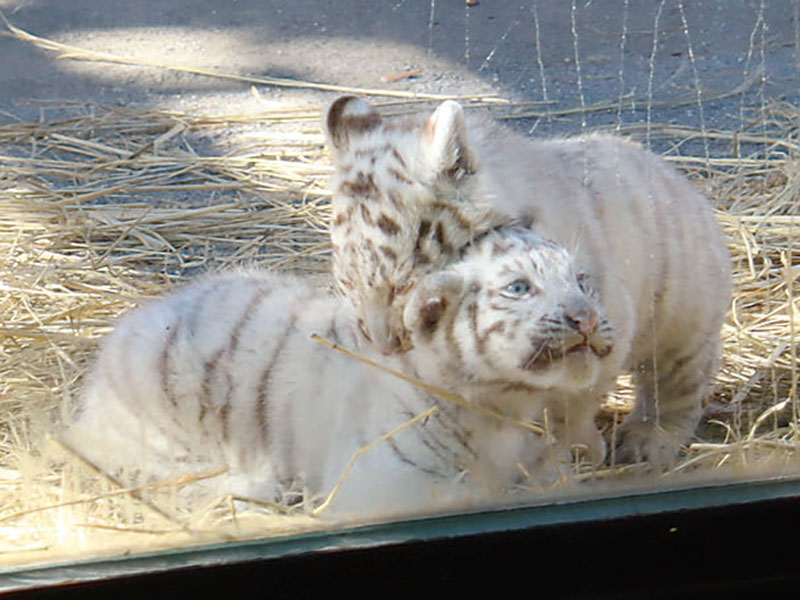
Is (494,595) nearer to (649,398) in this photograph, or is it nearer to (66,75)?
(649,398)

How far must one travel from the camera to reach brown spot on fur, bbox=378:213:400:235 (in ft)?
5.51

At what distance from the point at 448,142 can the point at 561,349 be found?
326mm

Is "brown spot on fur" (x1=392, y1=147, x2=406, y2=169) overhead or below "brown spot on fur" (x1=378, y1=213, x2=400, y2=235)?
overhead

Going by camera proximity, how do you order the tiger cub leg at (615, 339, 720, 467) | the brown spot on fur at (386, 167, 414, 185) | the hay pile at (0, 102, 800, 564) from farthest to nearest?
the hay pile at (0, 102, 800, 564)
the tiger cub leg at (615, 339, 720, 467)
the brown spot on fur at (386, 167, 414, 185)

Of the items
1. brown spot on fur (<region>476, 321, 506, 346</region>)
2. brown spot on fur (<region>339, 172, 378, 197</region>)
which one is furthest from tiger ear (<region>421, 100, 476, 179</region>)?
brown spot on fur (<region>476, 321, 506, 346</region>)

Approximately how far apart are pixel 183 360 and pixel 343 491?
1.75ft

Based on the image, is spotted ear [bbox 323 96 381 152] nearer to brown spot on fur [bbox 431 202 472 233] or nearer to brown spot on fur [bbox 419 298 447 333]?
brown spot on fur [bbox 431 202 472 233]

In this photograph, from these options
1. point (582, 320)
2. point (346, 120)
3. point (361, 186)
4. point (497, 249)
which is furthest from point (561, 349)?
point (346, 120)

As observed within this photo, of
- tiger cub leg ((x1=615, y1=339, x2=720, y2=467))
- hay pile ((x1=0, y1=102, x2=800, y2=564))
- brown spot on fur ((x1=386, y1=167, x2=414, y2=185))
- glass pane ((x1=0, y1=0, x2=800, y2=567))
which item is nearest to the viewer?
glass pane ((x1=0, y1=0, x2=800, y2=567))

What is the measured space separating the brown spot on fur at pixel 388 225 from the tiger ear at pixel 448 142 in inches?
3.8

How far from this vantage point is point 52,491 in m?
1.48

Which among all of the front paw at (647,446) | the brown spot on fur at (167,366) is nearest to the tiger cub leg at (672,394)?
the front paw at (647,446)

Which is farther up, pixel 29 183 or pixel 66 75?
pixel 66 75

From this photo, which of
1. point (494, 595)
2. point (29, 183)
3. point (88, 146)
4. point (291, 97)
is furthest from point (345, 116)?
point (29, 183)
